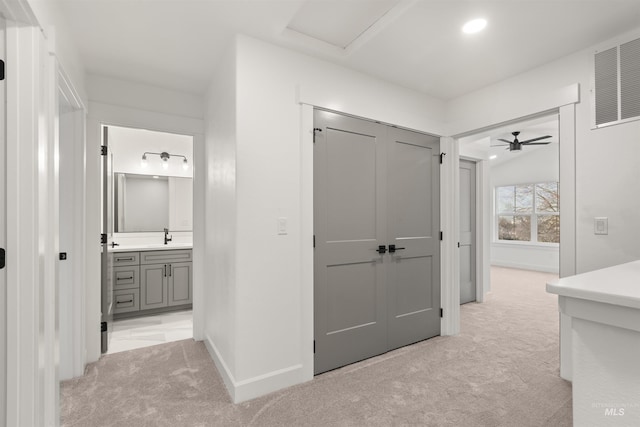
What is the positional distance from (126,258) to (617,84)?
15.5 ft

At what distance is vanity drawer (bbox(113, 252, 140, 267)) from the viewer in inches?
142

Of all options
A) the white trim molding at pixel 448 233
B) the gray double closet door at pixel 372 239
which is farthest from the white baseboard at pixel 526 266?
the gray double closet door at pixel 372 239

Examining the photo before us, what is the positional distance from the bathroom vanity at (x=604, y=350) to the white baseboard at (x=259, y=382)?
174 centimetres

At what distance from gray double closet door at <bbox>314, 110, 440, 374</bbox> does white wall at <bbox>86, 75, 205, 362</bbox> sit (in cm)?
135

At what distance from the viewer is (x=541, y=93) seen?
8.13 feet

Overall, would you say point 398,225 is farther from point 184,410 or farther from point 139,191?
point 139,191

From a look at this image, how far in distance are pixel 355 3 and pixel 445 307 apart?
110 inches

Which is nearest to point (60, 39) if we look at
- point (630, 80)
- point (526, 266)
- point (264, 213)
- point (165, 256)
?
point (264, 213)

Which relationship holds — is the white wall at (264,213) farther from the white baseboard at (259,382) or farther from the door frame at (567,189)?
the door frame at (567,189)

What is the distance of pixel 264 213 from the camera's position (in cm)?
215

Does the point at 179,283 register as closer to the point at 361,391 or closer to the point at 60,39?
the point at 361,391

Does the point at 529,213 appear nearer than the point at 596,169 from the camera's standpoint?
No

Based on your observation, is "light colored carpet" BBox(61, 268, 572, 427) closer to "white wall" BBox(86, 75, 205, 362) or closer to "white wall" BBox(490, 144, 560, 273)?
"white wall" BBox(86, 75, 205, 362)

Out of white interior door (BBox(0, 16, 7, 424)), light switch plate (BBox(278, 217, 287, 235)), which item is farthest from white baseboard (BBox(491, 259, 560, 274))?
white interior door (BBox(0, 16, 7, 424))
